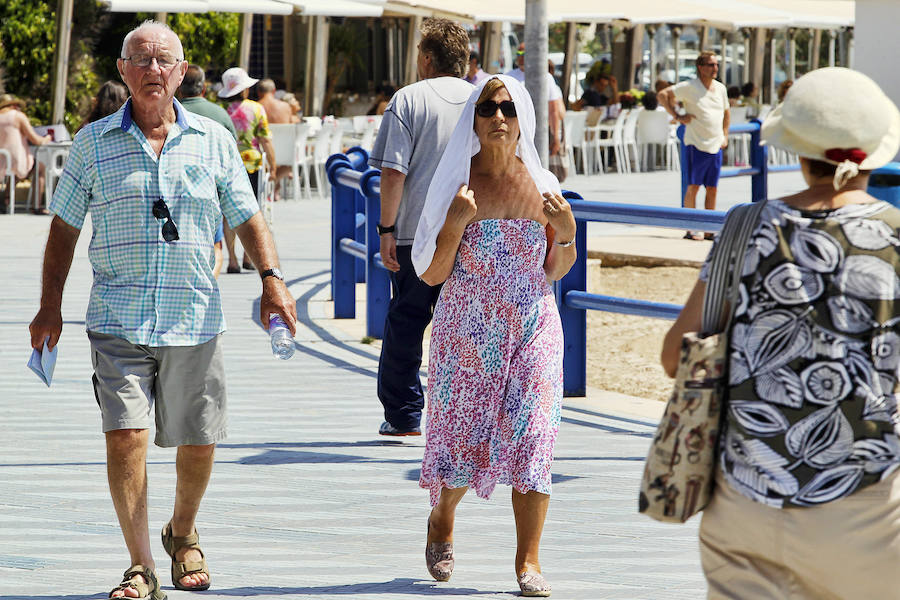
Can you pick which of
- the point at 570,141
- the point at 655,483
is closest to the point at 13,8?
the point at 570,141

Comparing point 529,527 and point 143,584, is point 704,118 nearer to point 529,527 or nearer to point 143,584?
point 529,527

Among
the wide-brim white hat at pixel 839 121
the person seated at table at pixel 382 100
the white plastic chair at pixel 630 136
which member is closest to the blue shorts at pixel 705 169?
the person seated at table at pixel 382 100

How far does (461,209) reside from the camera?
4.47m

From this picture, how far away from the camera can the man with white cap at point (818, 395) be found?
9.21 ft

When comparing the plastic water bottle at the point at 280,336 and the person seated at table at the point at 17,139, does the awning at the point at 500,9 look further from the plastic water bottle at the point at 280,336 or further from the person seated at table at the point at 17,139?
the plastic water bottle at the point at 280,336

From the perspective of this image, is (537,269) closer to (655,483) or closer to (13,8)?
(655,483)

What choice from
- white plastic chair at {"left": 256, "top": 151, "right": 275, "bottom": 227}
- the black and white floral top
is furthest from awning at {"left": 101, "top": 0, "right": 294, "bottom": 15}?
the black and white floral top

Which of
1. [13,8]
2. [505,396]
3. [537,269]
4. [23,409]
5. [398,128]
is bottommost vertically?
[23,409]

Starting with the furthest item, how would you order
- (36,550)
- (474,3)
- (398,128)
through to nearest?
(474,3), (398,128), (36,550)

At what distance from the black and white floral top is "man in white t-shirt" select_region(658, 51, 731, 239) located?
1151cm

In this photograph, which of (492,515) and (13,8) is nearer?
(492,515)

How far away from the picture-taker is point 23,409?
7.35 m

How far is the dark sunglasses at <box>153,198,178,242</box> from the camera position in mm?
4273

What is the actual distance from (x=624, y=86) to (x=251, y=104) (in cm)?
1880
